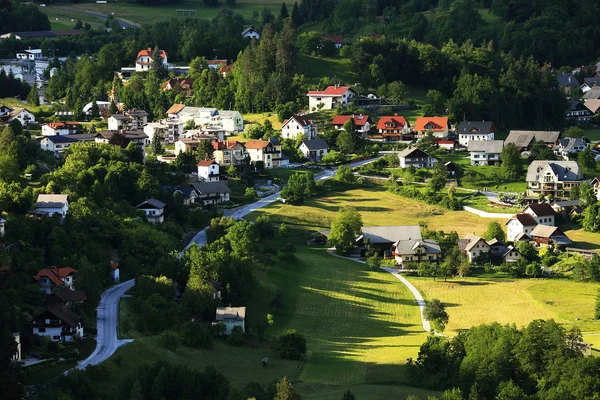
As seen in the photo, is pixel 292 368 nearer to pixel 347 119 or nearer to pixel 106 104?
pixel 347 119

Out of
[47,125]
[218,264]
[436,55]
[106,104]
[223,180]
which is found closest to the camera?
[218,264]

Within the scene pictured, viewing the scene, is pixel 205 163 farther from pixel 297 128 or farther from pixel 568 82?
pixel 568 82

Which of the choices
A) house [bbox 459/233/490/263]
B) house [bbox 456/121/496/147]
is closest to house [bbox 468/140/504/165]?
house [bbox 456/121/496/147]

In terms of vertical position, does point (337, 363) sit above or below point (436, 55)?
below

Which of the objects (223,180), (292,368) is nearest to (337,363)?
(292,368)

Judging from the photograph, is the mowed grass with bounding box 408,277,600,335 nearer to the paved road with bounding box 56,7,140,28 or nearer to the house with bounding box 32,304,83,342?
the house with bounding box 32,304,83,342

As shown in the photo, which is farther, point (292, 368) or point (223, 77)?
point (223, 77)

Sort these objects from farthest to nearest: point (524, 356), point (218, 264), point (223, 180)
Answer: point (223, 180) < point (218, 264) < point (524, 356)
